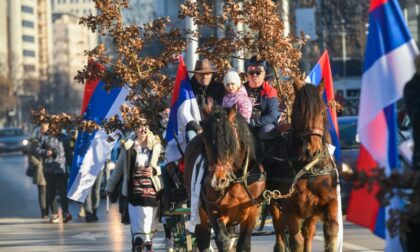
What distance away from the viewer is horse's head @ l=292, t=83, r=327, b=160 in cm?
1169

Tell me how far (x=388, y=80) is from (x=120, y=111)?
298 inches

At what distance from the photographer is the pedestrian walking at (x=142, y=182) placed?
15.1 metres

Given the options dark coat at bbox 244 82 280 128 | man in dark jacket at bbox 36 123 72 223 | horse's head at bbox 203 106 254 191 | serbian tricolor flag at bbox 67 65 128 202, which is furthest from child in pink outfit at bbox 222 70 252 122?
man in dark jacket at bbox 36 123 72 223

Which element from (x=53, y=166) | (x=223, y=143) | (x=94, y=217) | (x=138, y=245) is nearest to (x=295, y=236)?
(x=223, y=143)

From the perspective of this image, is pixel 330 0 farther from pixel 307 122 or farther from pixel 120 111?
pixel 307 122

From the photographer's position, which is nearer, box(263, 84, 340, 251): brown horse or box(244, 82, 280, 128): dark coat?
box(263, 84, 340, 251): brown horse

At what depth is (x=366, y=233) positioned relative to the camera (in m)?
19.1

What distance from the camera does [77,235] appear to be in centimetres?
2128

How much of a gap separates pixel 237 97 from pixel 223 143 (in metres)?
1.35

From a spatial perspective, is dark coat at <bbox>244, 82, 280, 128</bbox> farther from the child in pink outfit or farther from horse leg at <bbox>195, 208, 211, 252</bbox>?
horse leg at <bbox>195, 208, 211, 252</bbox>

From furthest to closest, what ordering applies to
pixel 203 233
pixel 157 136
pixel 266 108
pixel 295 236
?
pixel 157 136, pixel 266 108, pixel 203 233, pixel 295 236

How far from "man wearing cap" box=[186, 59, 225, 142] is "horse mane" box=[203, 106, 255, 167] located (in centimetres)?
167

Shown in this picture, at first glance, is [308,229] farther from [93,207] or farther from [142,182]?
[93,207]

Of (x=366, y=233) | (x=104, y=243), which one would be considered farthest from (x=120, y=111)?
(x=366, y=233)
